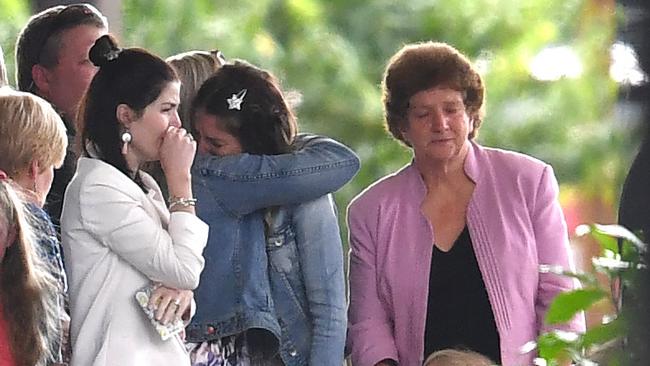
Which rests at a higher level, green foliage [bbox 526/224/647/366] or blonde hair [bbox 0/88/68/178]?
blonde hair [bbox 0/88/68/178]

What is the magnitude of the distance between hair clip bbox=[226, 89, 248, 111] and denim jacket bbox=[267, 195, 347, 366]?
0.21 metres

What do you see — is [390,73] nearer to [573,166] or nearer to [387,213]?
[387,213]

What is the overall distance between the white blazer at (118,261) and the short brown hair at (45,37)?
18.5 inches

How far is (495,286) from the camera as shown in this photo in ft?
7.29

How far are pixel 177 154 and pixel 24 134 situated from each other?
0.25 metres

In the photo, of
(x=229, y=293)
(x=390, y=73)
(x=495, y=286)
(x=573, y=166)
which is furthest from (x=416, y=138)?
(x=573, y=166)

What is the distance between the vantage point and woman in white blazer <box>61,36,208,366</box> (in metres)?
1.90

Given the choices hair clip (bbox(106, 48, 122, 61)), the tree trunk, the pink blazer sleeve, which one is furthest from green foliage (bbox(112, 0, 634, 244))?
hair clip (bbox(106, 48, 122, 61))

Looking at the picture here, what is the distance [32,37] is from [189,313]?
752 millimetres

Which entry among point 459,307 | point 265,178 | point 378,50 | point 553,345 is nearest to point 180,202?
point 265,178

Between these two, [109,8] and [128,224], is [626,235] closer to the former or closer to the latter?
[128,224]

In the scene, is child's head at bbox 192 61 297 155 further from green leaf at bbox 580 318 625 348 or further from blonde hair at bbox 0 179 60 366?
green leaf at bbox 580 318 625 348

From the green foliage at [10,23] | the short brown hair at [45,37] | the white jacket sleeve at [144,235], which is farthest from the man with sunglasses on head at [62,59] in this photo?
the green foliage at [10,23]

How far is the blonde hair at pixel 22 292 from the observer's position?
178cm
